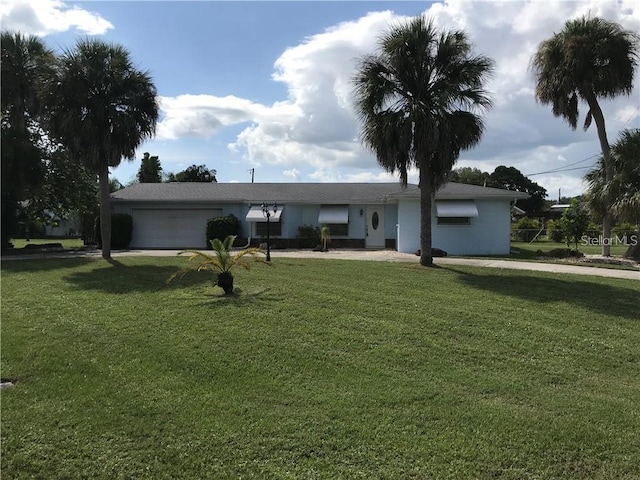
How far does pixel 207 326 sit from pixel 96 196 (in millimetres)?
22863

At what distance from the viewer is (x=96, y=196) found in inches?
1066

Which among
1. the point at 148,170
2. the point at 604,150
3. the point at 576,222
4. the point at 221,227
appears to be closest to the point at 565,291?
the point at 576,222

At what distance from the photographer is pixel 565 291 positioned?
10547 mm

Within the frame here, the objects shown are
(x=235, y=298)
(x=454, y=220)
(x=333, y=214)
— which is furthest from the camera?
(x=333, y=214)

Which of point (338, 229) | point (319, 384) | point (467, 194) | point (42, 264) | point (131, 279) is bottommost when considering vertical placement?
point (319, 384)

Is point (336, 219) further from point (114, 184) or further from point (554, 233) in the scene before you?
point (114, 184)

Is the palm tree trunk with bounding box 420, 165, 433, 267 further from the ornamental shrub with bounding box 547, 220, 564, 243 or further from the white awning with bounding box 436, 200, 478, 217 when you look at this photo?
the ornamental shrub with bounding box 547, 220, 564, 243

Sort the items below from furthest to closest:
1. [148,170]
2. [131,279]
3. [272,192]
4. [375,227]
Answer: [148,170] < [272,192] < [375,227] < [131,279]

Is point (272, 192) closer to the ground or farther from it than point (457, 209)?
farther from it

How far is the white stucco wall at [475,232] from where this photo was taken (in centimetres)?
2069

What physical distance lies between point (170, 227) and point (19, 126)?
8185mm

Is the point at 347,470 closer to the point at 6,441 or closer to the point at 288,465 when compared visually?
the point at 288,465

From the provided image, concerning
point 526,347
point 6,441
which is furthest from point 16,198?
point 526,347

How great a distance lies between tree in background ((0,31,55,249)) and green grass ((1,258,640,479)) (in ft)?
35.0
